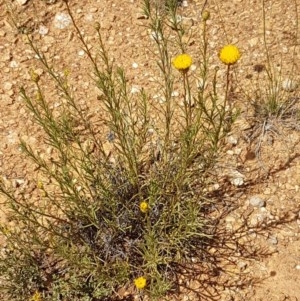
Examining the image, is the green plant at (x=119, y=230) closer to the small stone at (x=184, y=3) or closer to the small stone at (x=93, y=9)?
the small stone at (x=184, y=3)

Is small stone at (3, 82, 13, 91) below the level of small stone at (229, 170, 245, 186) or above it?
above

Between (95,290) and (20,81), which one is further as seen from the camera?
(20,81)

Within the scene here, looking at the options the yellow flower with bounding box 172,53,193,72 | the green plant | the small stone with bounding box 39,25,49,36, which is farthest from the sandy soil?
the yellow flower with bounding box 172,53,193,72

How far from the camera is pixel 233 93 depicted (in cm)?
335

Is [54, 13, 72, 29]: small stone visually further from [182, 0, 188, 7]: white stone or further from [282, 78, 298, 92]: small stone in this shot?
[282, 78, 298, 92]: small stone

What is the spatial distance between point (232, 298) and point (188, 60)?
1.42 m

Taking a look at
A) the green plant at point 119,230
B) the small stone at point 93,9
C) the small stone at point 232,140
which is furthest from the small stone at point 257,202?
the small stone at point 93,9

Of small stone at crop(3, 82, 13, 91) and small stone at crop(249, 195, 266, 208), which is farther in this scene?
small stone at crop(3, 82, 13, 91)

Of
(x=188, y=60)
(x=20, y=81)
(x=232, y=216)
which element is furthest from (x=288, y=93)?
(x=20, y=81)

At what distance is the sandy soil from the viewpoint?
2.75 m

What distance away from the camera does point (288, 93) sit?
3.29 meters

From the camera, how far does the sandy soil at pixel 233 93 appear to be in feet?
9.04

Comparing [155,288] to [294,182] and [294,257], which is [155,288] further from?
[294,182]

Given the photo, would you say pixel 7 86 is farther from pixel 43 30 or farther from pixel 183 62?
pixel 183 62
